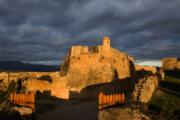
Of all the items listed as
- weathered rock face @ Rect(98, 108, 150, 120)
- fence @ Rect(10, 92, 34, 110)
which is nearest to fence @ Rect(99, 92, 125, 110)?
weathered rock face @ Rect(98, 108, 150, 120)

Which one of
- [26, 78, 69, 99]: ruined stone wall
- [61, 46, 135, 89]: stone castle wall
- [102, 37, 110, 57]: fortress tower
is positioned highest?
[102, 37, 110, 57]: fortress tower

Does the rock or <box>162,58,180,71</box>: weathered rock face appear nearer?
the rock


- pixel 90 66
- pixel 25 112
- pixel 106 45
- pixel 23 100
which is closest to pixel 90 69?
pixel 90 66

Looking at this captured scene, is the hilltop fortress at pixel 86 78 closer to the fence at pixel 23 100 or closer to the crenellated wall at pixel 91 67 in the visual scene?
the crenellated wall at pixel 91 67

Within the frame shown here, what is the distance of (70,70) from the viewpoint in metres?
15.6

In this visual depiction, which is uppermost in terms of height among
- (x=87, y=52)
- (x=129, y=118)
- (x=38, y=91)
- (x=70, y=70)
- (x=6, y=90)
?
(x=87, y=52)

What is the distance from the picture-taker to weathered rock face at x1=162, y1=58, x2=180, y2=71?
24781mm

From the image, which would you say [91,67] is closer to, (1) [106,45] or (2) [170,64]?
(1) [106,45]

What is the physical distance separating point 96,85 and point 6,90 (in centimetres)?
1846

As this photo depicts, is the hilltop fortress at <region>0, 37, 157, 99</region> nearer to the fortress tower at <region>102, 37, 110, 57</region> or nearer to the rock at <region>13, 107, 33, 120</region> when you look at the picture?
the fortress tower at <region>102, 37, 110, 57</region>

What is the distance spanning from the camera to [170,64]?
25719 mm

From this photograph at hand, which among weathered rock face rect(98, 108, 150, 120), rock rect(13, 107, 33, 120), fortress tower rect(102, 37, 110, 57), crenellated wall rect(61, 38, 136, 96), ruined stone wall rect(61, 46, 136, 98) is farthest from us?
fortress tower rect(102, 37, 110, 57)

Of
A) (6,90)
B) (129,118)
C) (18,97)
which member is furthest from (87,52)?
(6,90)

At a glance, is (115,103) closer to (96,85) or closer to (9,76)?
(96,85)
